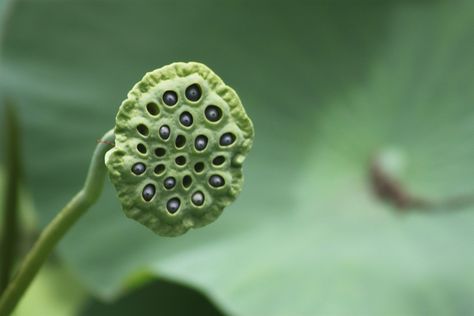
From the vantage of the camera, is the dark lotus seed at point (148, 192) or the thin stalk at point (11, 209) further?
the thin stalk at point (11, 209)

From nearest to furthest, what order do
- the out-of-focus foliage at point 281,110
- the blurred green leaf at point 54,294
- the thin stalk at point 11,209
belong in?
the thin stalk at point 11,209, the out-of-focus foliage at point 281,110, the blurred green leaf at point 54,294

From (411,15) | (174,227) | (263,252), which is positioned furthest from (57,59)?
(174,227)

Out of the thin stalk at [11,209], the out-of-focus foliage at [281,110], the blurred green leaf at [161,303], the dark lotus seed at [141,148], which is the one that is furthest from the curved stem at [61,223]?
the blurred green leaf at [161,303]

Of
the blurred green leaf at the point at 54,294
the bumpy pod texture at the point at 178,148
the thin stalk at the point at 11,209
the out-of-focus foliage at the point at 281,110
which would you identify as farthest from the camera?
the blurred green leaf at the point at 54,294

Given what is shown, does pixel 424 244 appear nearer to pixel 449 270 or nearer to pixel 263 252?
pixel 449 270

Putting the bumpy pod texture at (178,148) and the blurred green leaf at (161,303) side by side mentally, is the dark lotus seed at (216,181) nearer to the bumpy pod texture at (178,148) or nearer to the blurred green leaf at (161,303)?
the bumpy pod texture at (178,148)

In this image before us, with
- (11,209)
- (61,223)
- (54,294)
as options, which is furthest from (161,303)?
(61,223)
